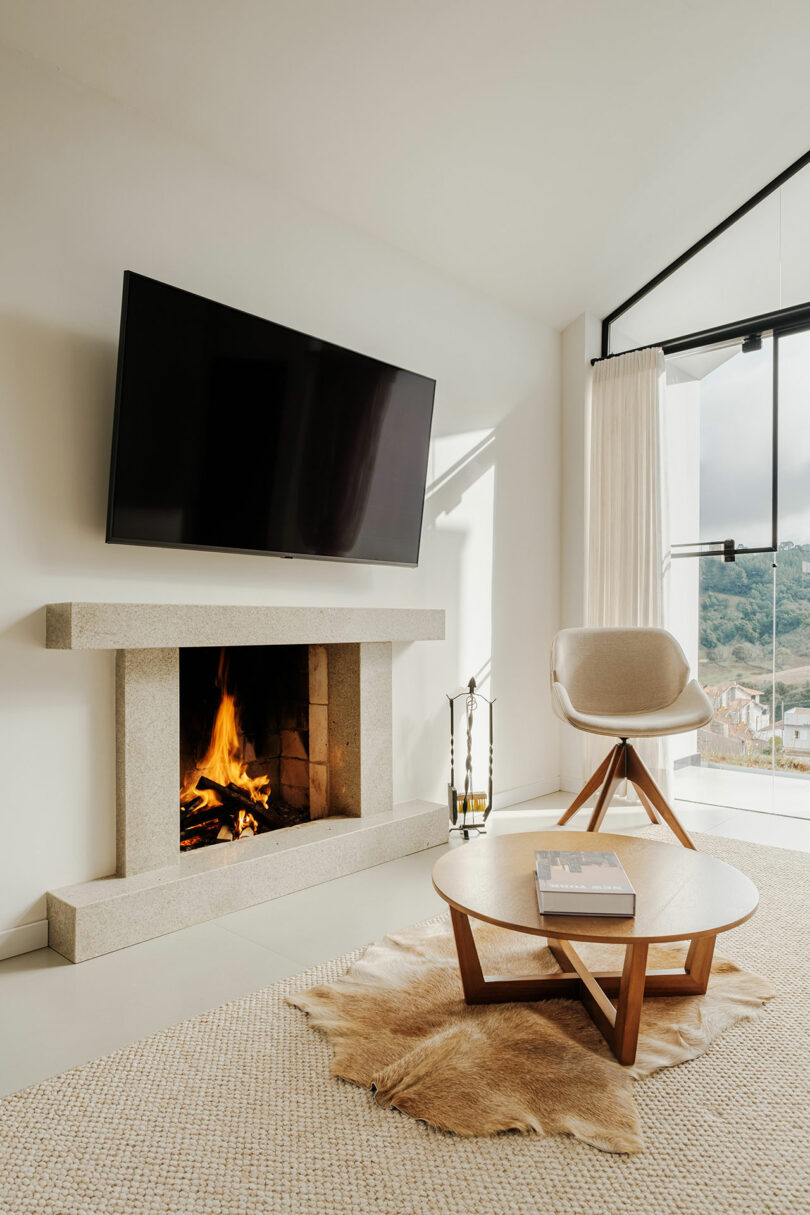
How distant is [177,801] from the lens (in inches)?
99.3

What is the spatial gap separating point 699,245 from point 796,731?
2461mm

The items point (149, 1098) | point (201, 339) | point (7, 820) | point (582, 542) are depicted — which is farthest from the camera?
point (582, 542)

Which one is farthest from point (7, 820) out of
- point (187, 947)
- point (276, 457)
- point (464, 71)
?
point (464, 71)

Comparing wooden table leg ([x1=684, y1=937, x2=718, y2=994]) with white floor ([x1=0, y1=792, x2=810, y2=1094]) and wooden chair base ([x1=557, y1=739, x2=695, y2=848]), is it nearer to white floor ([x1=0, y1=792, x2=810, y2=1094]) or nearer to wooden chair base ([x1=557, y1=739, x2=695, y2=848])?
white floor ([x1=0, y1=792, x2=810, y2=1094])

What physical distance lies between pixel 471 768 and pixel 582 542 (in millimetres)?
1429

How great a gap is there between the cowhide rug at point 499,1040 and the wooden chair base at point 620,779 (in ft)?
3.30

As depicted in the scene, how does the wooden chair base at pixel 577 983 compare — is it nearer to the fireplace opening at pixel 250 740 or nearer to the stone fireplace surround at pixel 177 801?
the stone fireplace surround at pixel 177 801

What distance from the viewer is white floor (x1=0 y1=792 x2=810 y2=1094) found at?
5.84 feet

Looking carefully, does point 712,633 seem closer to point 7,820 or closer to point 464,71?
point 464,71

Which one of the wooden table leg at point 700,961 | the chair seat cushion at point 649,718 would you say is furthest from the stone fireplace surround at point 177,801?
the wooden table leg at point 700,961

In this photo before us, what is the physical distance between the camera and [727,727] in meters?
3.99

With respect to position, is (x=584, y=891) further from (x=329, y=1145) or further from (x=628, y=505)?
(x=628, y=505)

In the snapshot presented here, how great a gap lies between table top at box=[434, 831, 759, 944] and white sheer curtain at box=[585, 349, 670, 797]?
83.9 inches

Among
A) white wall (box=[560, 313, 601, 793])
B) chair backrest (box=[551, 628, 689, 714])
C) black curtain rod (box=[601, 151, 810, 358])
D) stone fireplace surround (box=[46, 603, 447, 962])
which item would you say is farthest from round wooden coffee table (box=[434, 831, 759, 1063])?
black curtain rod (box=[601, 151, 810, 358])
